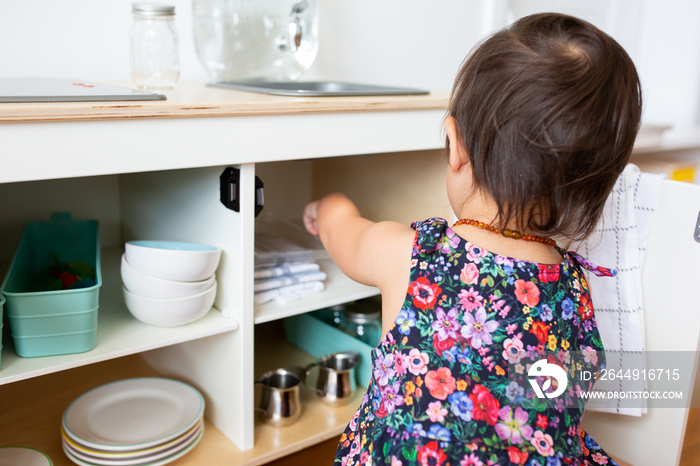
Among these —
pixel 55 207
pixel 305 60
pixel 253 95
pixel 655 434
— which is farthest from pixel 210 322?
pixel 655 434

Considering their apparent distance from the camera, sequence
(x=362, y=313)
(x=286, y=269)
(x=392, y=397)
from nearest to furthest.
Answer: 1. (x=392, y=397)
2. (x=286, y=269)
3. (x=362, y=313)

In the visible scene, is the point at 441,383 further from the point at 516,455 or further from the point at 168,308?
the point at 168,308

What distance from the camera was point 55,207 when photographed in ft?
4.44

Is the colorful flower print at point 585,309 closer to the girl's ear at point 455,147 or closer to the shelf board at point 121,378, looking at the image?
the girl's ear at point 455,147

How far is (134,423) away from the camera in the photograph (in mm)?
1146

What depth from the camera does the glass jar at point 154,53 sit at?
1166 mm

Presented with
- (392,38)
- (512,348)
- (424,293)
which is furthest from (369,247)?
(392,38)

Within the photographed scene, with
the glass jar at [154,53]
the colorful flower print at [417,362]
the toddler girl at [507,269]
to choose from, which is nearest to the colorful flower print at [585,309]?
the toddler girl at [507,269]

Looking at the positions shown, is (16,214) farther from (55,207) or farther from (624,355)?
(624,355)

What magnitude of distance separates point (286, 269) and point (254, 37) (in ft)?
1.70

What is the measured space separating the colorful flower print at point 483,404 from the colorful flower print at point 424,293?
0.11m

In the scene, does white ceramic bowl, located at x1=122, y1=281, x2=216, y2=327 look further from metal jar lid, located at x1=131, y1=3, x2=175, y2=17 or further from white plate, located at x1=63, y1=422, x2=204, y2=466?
metal jar lid, located at x1=131, y1=3, x2=175, y2=17

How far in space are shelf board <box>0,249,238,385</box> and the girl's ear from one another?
46 centimetres

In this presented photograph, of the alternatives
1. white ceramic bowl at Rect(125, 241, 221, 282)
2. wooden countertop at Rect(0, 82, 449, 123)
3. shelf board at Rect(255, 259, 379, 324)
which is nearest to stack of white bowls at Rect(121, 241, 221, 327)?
white ceramic bowl at Rect(125, 241, 221, 282)
